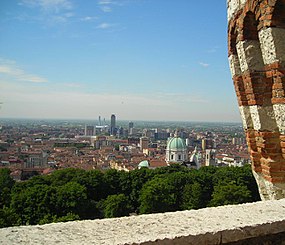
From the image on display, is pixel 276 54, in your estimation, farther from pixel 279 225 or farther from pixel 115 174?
pixel 115 174

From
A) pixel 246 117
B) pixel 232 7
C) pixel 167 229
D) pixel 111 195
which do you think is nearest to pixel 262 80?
pixel 246 117

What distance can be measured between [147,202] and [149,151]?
233 ft

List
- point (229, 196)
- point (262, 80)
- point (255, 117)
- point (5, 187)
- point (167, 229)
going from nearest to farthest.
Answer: point (167, 229)
point (262, 80)
point (255, 117)
point (229, 196)
point (5, 187)

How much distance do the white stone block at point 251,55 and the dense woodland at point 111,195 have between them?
1802cm

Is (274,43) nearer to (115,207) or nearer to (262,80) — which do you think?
(262,80)

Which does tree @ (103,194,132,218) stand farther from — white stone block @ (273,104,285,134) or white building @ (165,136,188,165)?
white building @ (165,136,188,165)

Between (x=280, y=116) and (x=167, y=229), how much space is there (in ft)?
7.20

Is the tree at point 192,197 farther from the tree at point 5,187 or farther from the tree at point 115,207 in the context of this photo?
the tree at point 5,187

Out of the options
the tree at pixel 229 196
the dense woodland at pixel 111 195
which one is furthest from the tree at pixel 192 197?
the tree at pixel 229 196

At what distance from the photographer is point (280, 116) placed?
3342mm

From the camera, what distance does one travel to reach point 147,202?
26.8 metres

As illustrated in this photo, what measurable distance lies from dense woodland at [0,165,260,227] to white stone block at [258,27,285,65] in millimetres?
18385

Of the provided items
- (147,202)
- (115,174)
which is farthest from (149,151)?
(147,202)

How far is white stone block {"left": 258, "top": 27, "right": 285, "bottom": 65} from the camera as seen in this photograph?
3.11 meters
